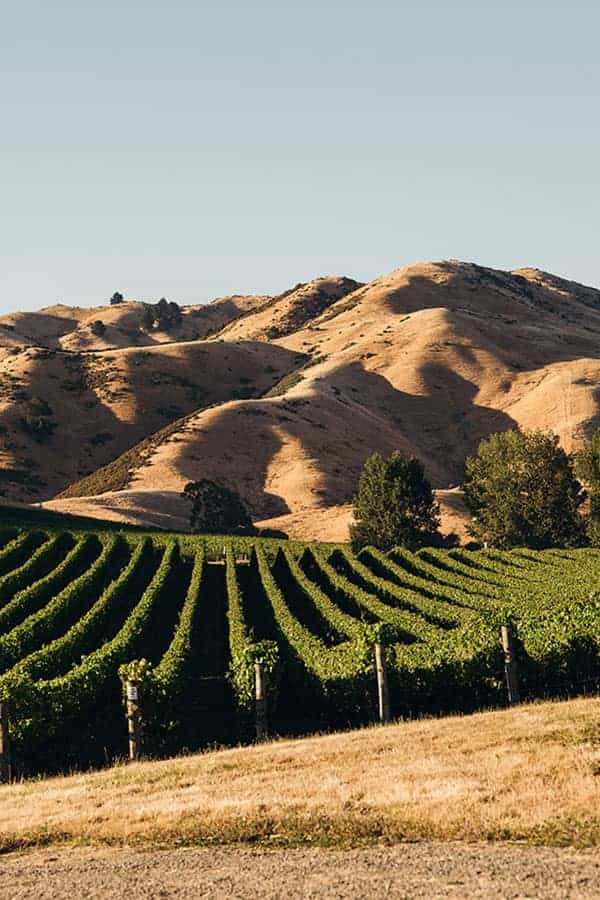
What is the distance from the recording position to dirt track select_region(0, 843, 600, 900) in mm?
13320

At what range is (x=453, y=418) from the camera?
200m

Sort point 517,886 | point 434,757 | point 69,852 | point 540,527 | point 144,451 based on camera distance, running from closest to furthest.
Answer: point 517,886 < point 69,852 < point 434,757 < point 540,527 < point 144,451

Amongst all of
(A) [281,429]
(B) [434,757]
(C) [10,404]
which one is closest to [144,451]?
(A) [281,429]

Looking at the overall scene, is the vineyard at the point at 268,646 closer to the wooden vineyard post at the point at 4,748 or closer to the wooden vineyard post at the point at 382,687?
the wooden vineyard post at the point at 382,687

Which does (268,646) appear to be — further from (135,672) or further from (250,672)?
(135,672)

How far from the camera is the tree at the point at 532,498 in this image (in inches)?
4222

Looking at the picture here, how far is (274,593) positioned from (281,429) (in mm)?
117306

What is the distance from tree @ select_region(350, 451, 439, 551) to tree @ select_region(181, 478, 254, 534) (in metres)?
17.3

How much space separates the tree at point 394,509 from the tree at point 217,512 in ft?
56.9

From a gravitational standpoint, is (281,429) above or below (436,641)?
above

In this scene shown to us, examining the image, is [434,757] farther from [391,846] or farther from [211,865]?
[211,865]

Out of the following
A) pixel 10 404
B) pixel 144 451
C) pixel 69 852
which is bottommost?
pixel 69 852

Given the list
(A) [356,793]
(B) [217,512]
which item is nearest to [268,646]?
(A) [356,793]

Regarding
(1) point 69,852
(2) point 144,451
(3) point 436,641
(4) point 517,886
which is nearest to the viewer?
(4) point 517,886
